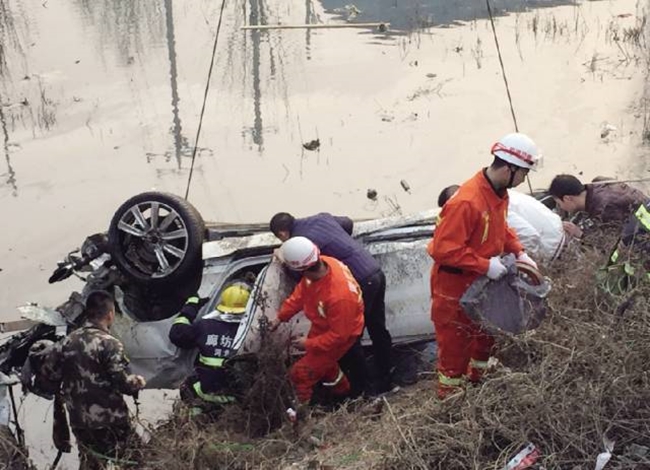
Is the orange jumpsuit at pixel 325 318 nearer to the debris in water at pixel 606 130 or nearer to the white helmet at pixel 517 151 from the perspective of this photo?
the white helmet at pixel 517 151

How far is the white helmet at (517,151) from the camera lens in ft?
15.2

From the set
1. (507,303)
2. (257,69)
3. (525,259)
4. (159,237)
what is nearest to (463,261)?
(507,303)

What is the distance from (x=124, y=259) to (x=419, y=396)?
8.17 feet

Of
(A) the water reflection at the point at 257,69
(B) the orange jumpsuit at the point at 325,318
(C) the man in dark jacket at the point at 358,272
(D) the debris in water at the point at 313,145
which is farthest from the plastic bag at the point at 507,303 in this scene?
(A) the water reflection at the point at 257,69

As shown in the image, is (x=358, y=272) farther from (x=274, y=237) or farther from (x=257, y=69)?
(x=257, y=69)

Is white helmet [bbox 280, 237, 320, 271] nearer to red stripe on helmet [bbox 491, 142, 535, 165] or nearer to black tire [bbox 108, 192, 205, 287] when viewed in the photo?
black tire [bbox 108, 192, 205, 287]

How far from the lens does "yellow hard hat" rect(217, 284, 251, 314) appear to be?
553 cm

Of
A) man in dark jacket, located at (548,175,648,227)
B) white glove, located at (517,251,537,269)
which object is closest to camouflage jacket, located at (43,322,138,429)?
white glove, located at (517,251,537,269)

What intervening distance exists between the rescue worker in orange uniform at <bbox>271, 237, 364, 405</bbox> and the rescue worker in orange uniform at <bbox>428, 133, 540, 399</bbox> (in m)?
0.59

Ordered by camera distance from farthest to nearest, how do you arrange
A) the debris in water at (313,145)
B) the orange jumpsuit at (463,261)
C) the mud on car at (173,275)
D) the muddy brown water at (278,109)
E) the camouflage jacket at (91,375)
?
the debris in water at (313,145) → the muddy brown water at (278,109) → the mud on car at (173,275) → the camouflage jacket at (91,375) → the orange jumpsuit at (463,261)

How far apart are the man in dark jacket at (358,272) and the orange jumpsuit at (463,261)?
652mm

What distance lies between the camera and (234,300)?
554 centimetres

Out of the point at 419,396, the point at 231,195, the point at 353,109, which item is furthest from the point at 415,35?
the point at 419,396

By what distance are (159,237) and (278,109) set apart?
7537mm
